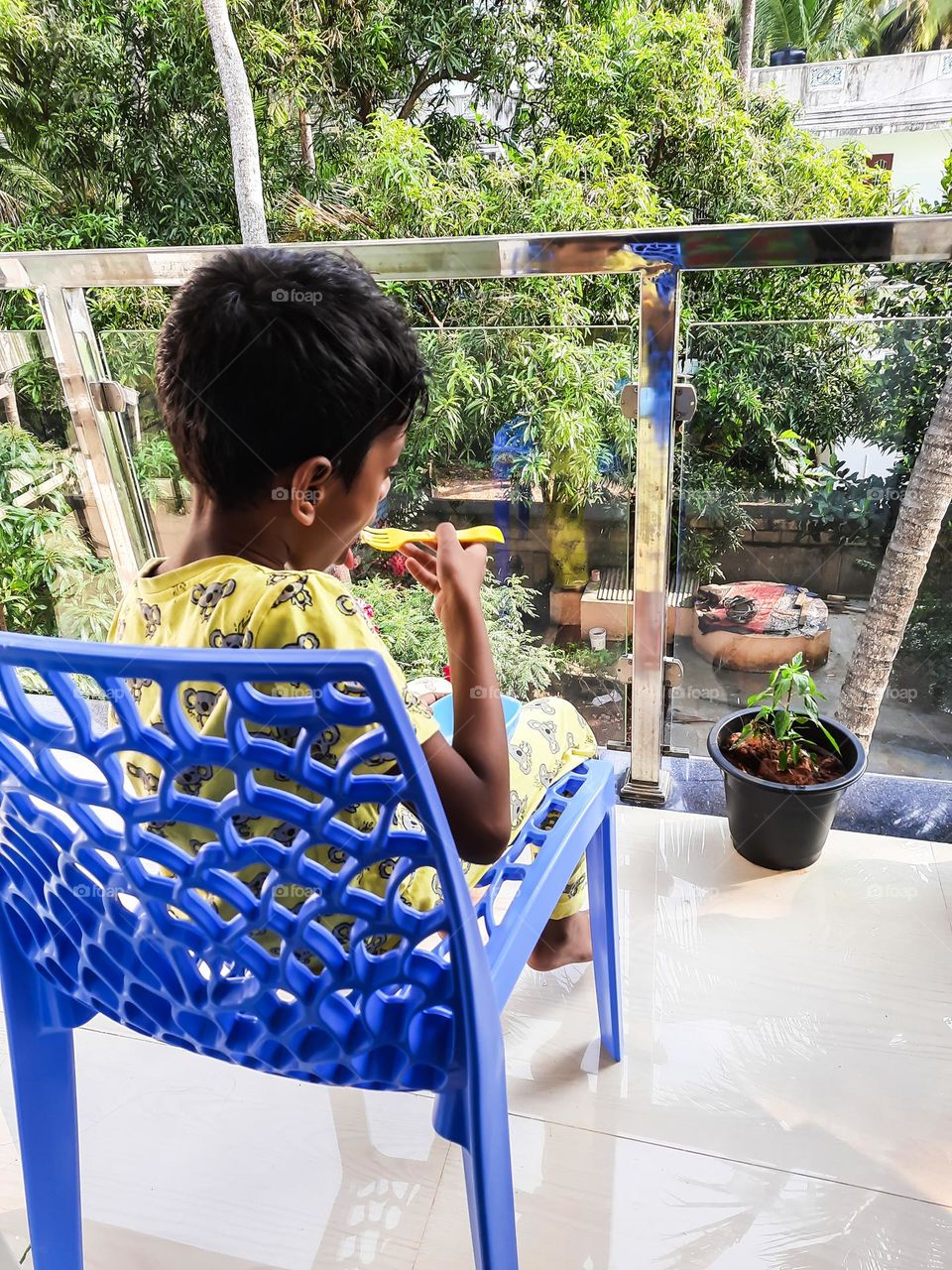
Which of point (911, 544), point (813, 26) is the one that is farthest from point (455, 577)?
point (813, 26)

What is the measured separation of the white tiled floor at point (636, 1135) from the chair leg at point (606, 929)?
7 centimetres

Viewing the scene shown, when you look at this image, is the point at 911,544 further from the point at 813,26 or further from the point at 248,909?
the point at 813,26

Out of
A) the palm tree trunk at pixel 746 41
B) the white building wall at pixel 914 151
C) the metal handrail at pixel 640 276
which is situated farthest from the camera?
the white building wall at pixel 914 151

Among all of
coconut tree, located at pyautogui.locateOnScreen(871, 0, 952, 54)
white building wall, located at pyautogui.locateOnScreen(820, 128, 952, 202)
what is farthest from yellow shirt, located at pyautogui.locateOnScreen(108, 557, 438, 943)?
coconut tree, located at pyautogui.locateOnScreen(871, 0, 952, 54)

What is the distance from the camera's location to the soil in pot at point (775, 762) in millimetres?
1707

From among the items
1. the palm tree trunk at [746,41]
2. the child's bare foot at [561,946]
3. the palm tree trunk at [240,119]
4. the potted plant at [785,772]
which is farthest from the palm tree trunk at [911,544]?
the palm tree trunk at [746,41]

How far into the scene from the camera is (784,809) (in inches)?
65.9

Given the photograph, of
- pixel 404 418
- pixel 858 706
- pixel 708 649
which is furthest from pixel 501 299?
pixel 858 706

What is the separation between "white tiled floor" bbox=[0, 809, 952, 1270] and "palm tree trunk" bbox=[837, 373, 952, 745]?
0.56 m

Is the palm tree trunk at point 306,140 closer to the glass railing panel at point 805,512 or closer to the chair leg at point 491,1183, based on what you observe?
the glass railing panel at point 805,512

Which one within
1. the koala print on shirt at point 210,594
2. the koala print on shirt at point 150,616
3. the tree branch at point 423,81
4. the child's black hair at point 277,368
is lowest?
the koala print on shirt at point 150,616

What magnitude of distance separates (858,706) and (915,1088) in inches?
33.6

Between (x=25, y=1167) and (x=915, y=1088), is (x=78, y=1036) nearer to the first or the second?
(x=25, y=1167)

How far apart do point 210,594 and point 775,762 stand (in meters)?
1.32
